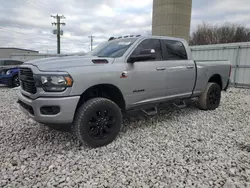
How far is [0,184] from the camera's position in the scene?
7.15 ft

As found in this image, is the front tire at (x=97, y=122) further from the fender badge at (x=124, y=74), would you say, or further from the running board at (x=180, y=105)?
the running board at (x=180, y=105)

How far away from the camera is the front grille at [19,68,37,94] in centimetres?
283

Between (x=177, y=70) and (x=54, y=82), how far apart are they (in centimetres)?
264

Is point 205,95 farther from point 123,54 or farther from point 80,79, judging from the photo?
point 80,79

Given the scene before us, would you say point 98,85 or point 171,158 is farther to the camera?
point 98,85

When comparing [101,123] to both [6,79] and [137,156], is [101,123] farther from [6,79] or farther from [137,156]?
[6,79]

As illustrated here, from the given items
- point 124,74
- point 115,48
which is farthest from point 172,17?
point 124,74

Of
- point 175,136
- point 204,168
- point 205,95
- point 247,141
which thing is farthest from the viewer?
point 205,95

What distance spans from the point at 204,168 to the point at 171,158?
46cm

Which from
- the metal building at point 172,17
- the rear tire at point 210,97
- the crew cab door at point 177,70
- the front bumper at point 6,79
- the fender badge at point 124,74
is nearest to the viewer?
the fender badge at point 124,74

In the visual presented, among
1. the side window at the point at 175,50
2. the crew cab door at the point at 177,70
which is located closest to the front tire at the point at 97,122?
the crew cab door at the point at 177,70

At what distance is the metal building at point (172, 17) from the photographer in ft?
59.6

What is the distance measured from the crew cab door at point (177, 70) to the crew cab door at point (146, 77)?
166 millimetres

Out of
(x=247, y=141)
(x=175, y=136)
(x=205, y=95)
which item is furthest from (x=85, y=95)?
(x=205, y=95)
